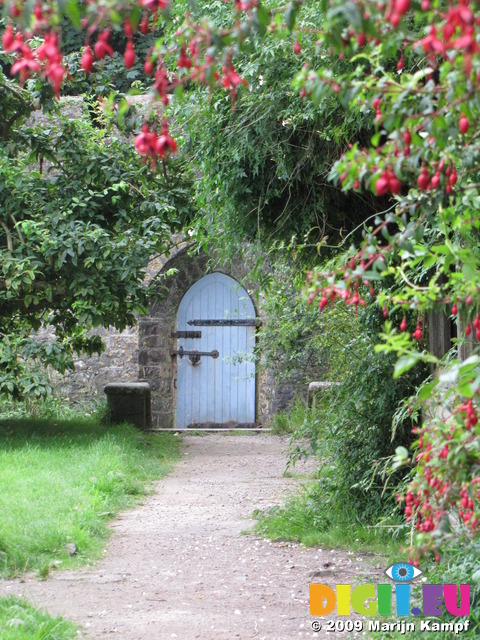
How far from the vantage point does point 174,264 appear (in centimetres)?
1241

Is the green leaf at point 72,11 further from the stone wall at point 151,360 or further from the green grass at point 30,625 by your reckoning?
the stone wall at point 151,360

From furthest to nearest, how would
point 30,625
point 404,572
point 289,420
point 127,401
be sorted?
1. point 289,420
2. point 127,401
3. point 404,572
4. point 30,625

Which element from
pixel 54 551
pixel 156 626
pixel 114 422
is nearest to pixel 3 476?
pixel 54 551

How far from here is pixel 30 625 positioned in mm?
3537

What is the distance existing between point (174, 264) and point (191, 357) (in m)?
1.41

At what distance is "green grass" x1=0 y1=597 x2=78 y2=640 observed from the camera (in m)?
3.39

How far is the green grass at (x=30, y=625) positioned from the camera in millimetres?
3393

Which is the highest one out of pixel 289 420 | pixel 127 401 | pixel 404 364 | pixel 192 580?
pixel 404 364

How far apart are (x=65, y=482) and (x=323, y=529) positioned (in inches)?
84.9

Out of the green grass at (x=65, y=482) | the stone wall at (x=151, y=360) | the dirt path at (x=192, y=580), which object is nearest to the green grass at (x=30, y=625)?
the dirt path at (x=192, y=580)

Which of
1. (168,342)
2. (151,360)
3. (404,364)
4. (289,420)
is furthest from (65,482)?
(168,342)

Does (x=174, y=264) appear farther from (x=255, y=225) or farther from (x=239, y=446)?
(x=255, y=225)

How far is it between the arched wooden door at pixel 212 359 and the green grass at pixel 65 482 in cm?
196

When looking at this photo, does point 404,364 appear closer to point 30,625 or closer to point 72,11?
point 72,11
